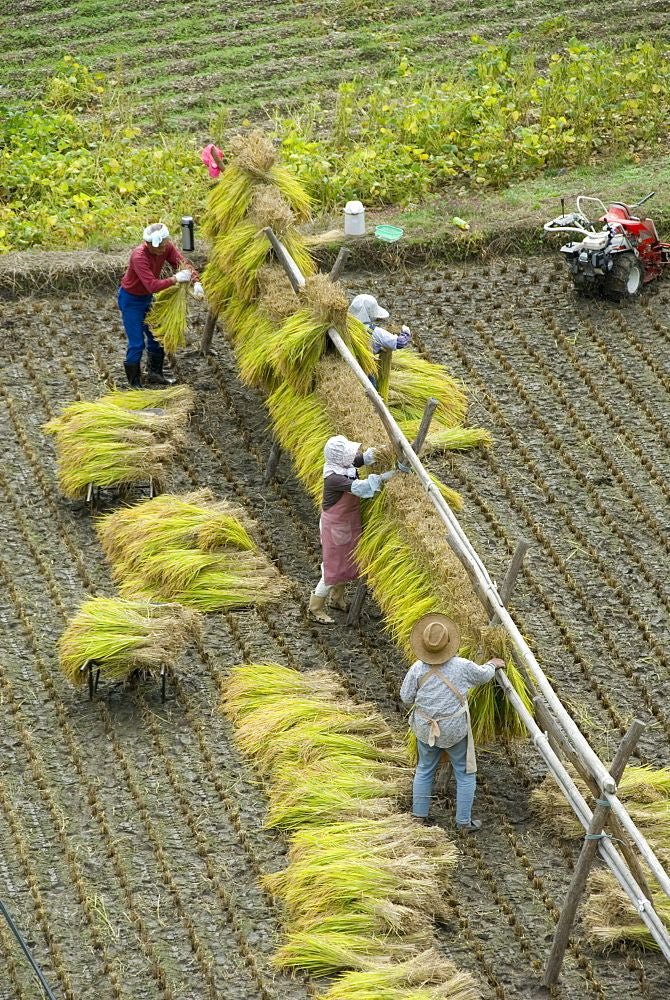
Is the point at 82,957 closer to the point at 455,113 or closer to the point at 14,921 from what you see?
the point at 14,921

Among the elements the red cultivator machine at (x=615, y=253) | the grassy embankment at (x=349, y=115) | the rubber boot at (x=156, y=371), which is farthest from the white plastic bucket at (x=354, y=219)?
the rubber boot at (x=156, y=371)

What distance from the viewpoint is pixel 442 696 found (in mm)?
6109

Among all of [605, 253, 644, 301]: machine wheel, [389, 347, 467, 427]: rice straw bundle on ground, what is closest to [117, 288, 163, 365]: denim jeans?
[389, 347, 467, 427]: rice straw bundle on ground

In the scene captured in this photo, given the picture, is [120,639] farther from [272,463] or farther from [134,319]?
[134,319]

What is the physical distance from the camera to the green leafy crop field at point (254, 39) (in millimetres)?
13078

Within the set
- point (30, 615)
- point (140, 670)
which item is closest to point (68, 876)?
point (140, 670)

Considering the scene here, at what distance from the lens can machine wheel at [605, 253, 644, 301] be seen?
9555 millimetres

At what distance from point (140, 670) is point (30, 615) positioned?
0.76m

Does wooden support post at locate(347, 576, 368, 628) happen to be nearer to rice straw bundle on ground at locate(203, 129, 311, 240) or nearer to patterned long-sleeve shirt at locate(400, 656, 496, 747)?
patterned long-sleeve shirt at locate(400, 656, 496, 747)

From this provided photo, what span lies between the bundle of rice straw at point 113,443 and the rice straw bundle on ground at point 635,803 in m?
2.84

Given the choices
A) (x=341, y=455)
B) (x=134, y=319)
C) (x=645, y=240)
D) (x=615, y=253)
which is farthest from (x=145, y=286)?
(x=645, y=240)

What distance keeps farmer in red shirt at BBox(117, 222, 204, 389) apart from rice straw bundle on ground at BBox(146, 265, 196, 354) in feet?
0.18

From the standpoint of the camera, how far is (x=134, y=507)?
8102mm

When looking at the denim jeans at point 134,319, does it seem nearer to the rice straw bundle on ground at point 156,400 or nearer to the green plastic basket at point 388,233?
the rice straw bundle on ground at point 156,400
